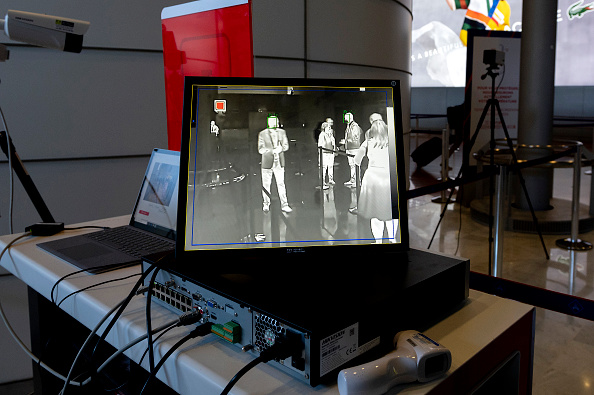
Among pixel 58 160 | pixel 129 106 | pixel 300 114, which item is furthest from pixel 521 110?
pixel 300 114

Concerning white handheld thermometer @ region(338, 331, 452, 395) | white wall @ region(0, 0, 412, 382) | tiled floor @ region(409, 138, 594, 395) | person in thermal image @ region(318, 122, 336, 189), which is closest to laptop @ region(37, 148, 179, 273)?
person in thermal image @ region(318, 122, 336, 189)

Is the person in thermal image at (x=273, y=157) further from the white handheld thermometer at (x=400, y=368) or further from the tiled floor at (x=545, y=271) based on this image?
the tiled floor at (x=545, y=271)

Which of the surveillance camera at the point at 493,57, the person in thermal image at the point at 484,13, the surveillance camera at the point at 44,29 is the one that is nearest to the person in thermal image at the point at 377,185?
the surveillance camera at the point at 44,29

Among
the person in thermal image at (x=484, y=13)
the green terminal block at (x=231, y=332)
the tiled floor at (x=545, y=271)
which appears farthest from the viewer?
the person in thermal image at (x=484, y=13)

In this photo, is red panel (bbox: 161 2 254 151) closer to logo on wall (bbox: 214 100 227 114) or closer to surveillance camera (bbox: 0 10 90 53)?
surveillance camera (bbox: 0 10 90 53)

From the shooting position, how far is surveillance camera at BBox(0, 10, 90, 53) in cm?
119

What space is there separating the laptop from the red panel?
0.31 ft

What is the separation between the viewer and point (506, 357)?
2.65 feet

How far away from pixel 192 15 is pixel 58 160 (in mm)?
1227

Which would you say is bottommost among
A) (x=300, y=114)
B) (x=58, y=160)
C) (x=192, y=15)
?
(x=58, y=160)

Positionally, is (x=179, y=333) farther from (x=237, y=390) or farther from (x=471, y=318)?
(x=471, y=318)

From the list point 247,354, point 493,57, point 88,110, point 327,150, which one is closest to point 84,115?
point 88,110

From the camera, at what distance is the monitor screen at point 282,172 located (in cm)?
80

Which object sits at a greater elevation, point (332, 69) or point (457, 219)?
point (332, 69)
